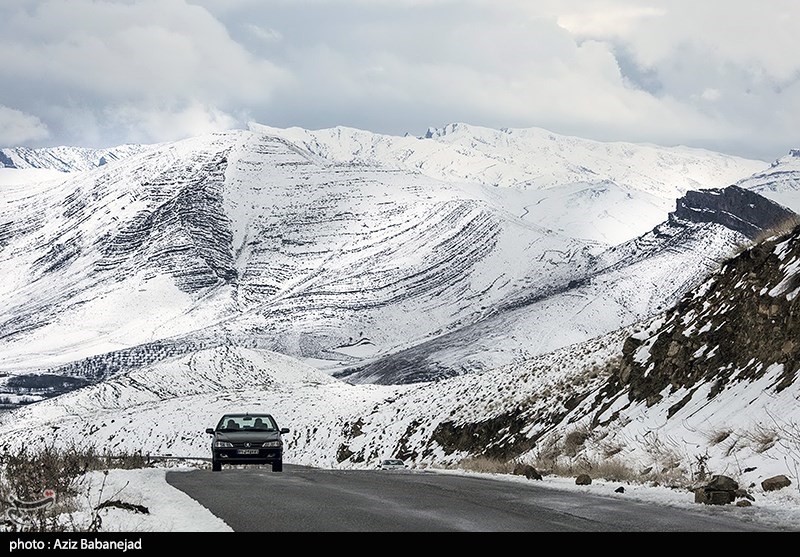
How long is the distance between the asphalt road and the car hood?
30.3 ft

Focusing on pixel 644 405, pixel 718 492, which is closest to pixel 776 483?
pixel 718 492

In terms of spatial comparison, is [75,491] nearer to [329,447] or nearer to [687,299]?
[687,299]

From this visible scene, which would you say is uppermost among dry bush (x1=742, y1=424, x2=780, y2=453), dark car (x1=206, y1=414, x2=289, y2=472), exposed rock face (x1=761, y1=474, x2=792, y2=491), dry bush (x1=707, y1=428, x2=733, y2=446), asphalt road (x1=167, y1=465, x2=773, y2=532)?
dry bush (x1=742, y1=424, x2=780, y2=453)

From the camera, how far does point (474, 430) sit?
4259cm

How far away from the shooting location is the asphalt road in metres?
10.9

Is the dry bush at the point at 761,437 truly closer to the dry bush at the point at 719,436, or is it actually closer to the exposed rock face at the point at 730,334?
the dry bush at the point at 719,436

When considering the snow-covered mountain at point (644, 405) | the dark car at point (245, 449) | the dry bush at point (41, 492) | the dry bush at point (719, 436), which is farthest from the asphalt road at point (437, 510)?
the dark car at point (245, 449)

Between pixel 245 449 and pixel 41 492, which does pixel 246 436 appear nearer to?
pixel 245 449

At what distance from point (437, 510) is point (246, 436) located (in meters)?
15.2

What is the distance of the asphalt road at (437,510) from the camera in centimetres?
1091

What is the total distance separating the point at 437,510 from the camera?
12.8 meters

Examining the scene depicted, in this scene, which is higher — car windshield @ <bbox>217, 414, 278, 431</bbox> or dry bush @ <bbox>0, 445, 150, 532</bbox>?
dry bush @ <bbox>0, 445, 150, 532</bbox>

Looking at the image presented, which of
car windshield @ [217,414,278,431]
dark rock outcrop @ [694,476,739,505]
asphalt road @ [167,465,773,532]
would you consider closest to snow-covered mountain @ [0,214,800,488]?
dark rock outcrop @ [694,476,739,505]

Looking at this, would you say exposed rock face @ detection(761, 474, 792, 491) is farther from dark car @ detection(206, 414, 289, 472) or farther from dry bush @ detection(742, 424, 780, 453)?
dark car @ detection(206, 414, 289, 472)
